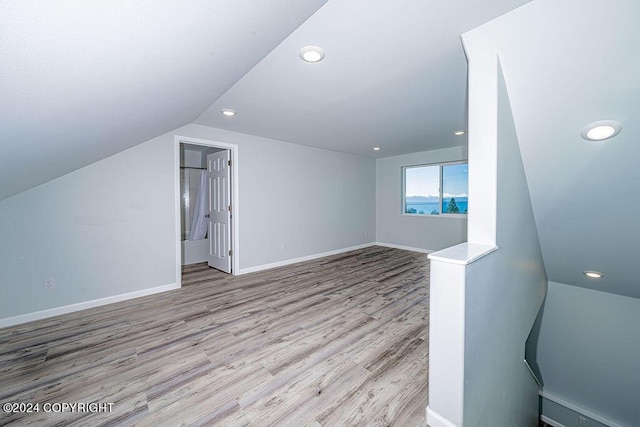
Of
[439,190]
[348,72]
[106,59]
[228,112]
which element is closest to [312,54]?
[348,72]

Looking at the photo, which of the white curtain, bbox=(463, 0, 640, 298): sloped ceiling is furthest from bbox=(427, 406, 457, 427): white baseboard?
the white curtain

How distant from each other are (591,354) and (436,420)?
12.3ft

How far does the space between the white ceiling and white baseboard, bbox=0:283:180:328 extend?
2.39 meters

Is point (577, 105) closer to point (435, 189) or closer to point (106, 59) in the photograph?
point (106, 59)

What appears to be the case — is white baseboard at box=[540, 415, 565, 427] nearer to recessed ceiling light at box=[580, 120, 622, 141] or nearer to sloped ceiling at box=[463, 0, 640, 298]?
sloped ceiling at box=[463, 0, 640, 298]

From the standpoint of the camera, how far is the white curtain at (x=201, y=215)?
16.5 feet

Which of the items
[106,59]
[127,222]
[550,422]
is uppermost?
[106,59]

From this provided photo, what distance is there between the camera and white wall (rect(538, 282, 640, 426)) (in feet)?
10.4

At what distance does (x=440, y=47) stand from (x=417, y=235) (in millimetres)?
4613

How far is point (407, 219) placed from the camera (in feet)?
19.5

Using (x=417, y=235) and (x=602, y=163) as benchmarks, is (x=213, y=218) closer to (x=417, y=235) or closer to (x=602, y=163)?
(x=417, y=235)

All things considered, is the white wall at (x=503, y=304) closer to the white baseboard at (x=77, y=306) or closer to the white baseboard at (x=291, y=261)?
the white baseboard at (x=291, y=261)

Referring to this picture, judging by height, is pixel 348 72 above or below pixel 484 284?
above

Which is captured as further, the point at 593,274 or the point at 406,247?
the point at 406,247
